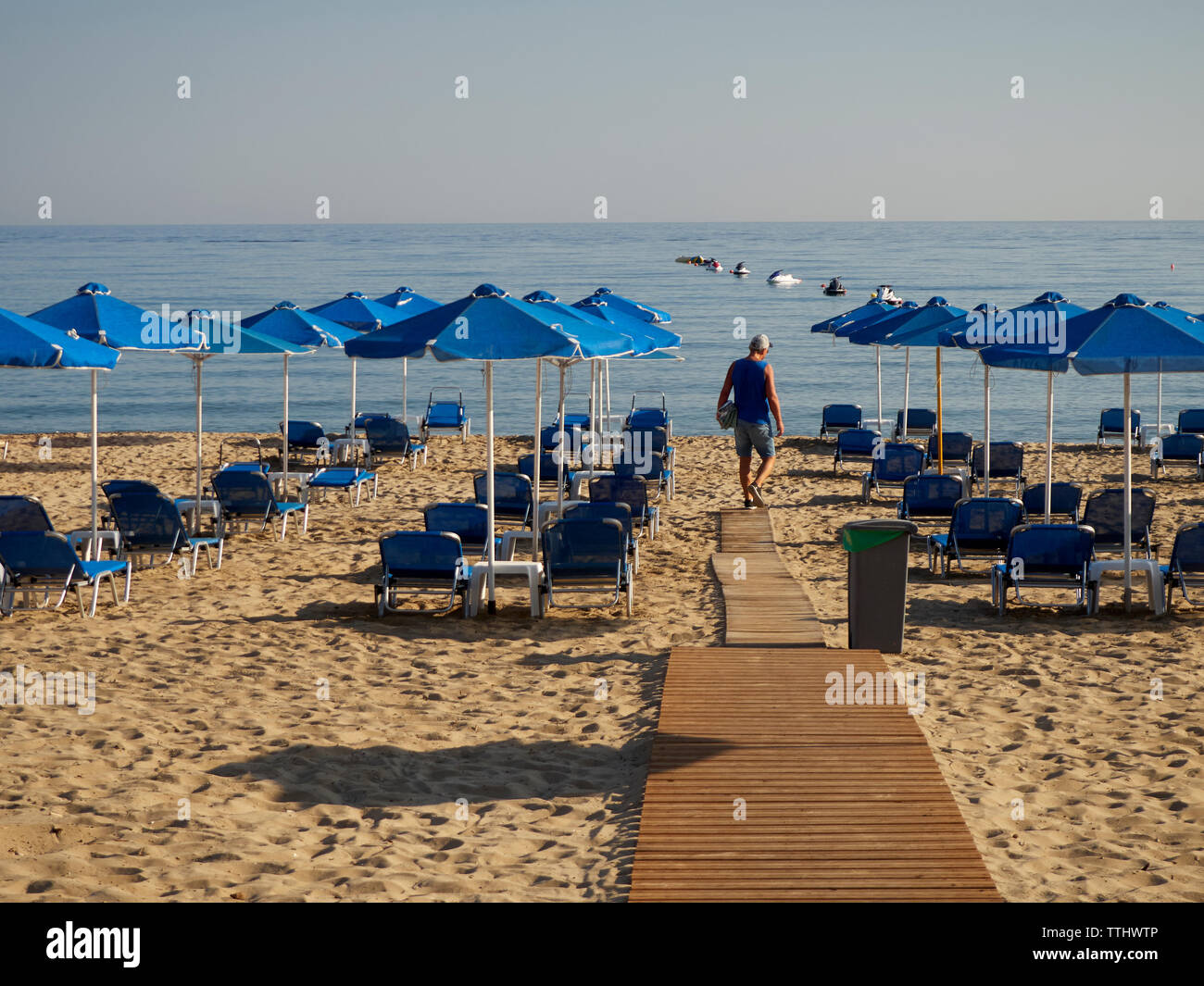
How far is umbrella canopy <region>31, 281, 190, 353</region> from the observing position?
10.1 meters

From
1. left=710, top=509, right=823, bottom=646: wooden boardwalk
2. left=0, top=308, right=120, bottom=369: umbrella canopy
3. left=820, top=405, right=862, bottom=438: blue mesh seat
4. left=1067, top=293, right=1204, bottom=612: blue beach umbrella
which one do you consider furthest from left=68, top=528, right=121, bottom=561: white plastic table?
left=820, top=405, right=862, bottom=438: blue mesh seat

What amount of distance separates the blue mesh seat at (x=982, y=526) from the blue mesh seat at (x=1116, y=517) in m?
0.70

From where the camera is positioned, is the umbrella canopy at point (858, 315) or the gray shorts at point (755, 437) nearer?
the gray shorts at point (755, 437)

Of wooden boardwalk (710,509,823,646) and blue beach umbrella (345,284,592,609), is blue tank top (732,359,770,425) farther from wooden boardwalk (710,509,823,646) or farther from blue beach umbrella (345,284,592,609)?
blue beach umbrella (345,284,592,609)

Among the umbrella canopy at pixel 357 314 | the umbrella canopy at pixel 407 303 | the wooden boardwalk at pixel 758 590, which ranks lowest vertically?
the wooden boardwalk at pixel 758 590

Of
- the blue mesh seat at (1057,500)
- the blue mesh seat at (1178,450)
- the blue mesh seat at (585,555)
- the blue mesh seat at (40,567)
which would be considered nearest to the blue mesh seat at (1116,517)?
the blue mesh seat at (1057,500)

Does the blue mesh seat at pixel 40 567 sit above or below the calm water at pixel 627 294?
below

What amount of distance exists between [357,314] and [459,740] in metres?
11.5

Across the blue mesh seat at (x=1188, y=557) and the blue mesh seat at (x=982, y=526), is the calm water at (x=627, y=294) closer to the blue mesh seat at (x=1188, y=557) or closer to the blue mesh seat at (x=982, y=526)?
the blue mesh seat at (x=982, y=526)

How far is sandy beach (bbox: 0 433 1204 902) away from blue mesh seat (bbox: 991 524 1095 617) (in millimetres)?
303

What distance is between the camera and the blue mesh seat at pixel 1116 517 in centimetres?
1013

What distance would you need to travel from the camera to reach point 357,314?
55.2 ft

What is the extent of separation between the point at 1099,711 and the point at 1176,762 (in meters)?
0.85

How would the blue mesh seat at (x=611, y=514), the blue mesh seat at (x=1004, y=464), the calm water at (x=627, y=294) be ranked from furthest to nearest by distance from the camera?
1. the calm water at (x=627, y=294)
2. the blue mesh seat at (x=1004, y=464)
3. the blue mesh seat at (x=611, y=514)
